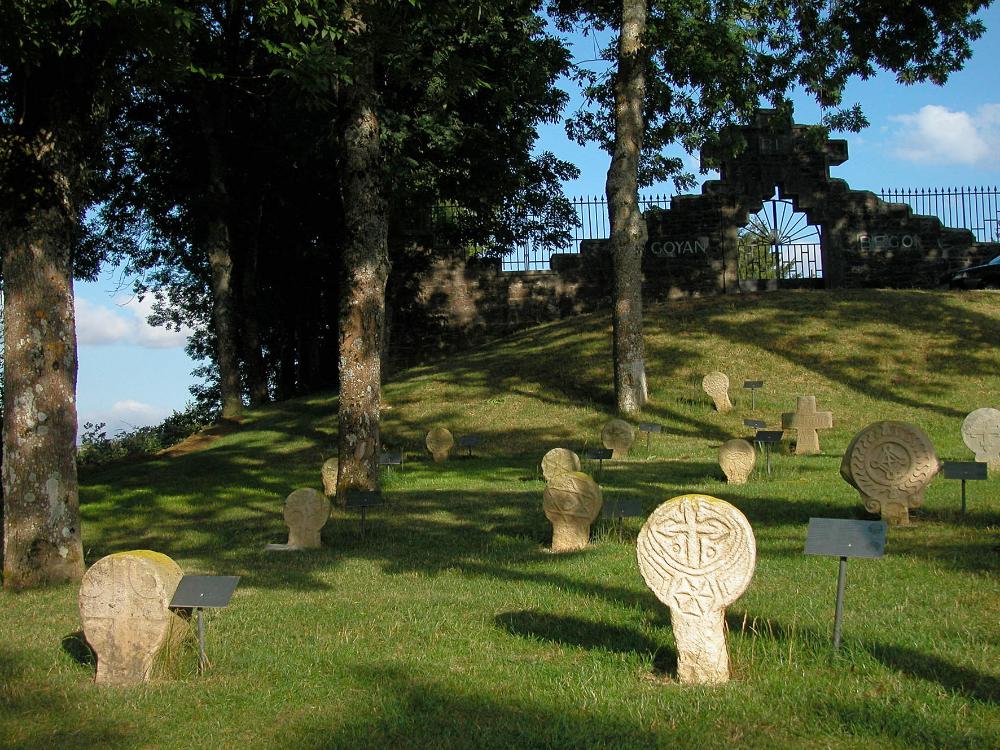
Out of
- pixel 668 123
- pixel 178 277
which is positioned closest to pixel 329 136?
pixel 668 123

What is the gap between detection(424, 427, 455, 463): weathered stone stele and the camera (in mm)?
19428

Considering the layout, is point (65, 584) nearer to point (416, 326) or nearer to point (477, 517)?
point (477, 517)

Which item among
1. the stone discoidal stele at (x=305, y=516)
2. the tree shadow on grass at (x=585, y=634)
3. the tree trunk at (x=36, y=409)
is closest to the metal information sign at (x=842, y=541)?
the tree shadow on grass at (x=585, y=634)

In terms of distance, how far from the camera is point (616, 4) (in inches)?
959

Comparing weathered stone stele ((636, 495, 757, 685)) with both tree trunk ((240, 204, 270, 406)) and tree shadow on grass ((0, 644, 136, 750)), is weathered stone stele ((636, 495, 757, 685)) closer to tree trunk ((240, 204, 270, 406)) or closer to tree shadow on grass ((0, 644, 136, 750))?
tree shadow on grass ((0, 644, 136, 750))

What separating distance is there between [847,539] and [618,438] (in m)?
11.6

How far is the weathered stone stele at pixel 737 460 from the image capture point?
1434 cm

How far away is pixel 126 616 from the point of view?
6543 mm

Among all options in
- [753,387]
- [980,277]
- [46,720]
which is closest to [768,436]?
[753,387]

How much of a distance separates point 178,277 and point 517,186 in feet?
47.3

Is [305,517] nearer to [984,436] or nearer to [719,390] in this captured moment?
Answer: [984,436]

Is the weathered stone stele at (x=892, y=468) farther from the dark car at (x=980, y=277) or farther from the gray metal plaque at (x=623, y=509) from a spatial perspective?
the dark car at (x=980, y=277)

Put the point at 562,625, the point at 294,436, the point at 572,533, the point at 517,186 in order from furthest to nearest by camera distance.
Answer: the point at 517,186
the point at 294,436
the point at 572,533
the point at 562,625

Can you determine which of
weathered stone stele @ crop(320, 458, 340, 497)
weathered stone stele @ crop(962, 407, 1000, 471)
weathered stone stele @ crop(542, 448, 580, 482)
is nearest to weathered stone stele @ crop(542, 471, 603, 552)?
weathered stone stele @ crop(542, 448, 580, 482)
